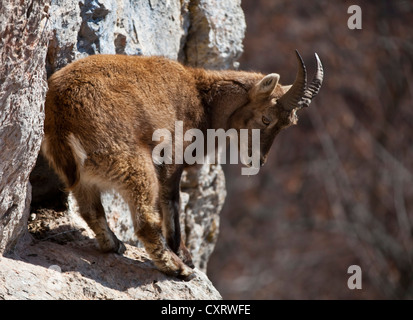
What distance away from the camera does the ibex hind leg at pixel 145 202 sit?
5.04 metres

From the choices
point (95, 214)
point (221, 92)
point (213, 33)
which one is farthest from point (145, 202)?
point (213, 33)

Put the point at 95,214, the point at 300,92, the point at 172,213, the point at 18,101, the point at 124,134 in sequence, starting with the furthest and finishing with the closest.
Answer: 1. the point at 300,92
2. the point at 172,213
3. the point at 95,214
4. the point at 124,134
5. the point at 18,101

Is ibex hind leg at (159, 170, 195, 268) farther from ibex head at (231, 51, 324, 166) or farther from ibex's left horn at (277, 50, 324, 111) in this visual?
ibex's left horn at (277, 50, 324, 111)

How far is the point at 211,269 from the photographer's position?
1470 centimetres

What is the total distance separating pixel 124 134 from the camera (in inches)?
198

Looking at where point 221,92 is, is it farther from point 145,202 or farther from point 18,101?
point 18,101

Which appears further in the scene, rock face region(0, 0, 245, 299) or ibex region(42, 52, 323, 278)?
ibex region(42, 52, 323, 278)

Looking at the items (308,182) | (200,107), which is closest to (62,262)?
(200,107)

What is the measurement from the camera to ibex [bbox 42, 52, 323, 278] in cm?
493

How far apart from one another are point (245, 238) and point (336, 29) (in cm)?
488

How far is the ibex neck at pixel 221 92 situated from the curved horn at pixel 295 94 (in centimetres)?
35

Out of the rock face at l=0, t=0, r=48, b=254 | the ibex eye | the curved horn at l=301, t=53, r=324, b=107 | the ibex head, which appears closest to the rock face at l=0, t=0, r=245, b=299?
the rock face at l=0, t=0, r=48, b=254

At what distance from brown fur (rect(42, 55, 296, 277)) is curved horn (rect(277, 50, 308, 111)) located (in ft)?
0.53

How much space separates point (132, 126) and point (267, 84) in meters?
1.51
